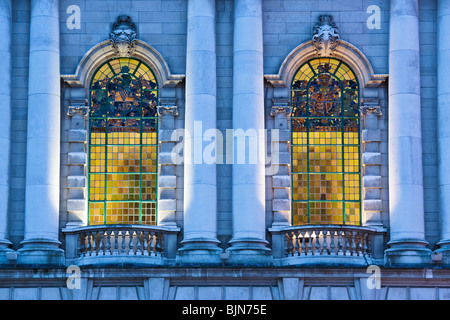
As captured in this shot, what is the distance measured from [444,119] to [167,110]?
9199mm

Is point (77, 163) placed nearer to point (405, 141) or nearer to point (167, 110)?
point (167, 110)

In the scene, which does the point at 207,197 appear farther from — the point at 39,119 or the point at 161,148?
the point at 39,119

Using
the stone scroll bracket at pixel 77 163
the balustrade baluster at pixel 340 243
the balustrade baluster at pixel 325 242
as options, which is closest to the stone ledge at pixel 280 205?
the balustrade baluster at pixel 325 242

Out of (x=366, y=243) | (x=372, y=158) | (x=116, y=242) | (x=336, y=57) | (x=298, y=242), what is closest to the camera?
(x=116, y=242)

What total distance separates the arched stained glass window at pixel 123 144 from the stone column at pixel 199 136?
1.76 metres

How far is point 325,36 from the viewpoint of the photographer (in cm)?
4559

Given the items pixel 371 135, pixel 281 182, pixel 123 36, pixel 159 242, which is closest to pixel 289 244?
pixel 281 182

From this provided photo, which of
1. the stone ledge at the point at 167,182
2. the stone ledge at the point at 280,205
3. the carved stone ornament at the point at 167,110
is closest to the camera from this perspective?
the stone ledge at the point at 280,205

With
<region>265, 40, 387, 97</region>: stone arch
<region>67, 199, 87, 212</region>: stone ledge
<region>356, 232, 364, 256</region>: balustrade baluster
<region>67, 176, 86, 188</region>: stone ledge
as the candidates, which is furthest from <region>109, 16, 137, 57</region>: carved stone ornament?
<region>356, 232, 364, 256</region>: balustrade baluster

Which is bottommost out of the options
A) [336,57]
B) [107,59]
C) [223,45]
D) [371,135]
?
[371,135]

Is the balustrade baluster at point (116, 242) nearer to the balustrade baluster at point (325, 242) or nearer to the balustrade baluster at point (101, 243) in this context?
the balustrade baluster at point (101, 243)

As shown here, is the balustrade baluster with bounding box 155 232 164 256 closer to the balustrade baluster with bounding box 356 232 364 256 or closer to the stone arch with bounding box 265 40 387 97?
the stone arch with bounding box 265 40 387 97

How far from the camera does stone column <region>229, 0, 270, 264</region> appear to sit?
43.8 meters

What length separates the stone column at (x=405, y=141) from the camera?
43875 millimetres
